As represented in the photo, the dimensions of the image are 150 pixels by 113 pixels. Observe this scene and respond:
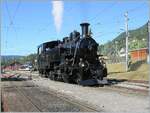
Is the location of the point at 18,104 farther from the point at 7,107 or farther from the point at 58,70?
the point at 58,70

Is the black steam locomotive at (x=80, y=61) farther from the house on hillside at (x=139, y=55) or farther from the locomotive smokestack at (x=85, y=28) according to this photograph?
the house on hillside at (x=139, y=55)

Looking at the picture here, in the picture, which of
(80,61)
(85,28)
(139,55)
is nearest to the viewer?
(80,61)

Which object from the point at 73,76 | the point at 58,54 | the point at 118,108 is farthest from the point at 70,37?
the point at 118,108

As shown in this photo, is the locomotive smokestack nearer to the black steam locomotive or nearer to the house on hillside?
the black steam locomotive

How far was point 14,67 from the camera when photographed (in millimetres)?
117562

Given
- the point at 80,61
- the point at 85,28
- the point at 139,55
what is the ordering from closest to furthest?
the point at 80,61 → the point at 85,28 → the point at 139,55

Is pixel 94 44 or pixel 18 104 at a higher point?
pixel 94 44

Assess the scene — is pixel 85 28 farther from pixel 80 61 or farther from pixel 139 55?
pixel 139 55

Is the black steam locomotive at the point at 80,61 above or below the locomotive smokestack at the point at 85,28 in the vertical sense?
below

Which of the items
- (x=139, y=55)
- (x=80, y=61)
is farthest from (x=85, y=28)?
(x=139, y=55)

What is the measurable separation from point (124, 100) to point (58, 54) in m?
15.1

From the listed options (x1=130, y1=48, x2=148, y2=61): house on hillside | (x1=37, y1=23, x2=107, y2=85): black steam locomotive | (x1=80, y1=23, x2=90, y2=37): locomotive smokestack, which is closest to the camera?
(x1=37, y1=23, x2=107, y2=85): black steam locomotive

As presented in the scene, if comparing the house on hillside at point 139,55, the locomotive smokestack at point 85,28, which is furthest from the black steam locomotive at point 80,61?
the house on hillside at point 139,55

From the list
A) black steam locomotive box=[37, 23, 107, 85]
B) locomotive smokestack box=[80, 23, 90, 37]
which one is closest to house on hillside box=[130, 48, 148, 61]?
black steam locomotive box=[37, 23, 107, 85]
